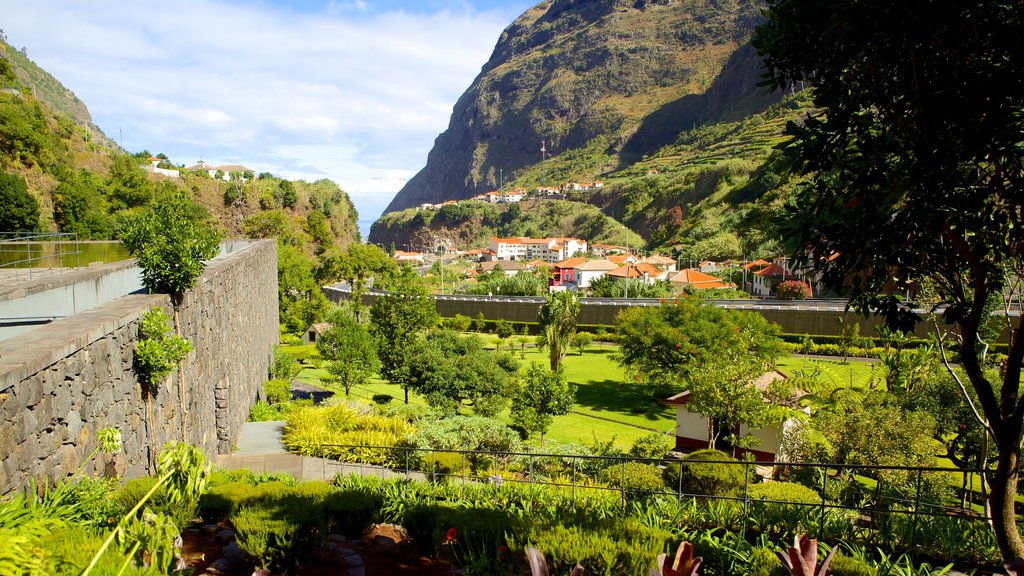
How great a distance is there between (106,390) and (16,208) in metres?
24.6

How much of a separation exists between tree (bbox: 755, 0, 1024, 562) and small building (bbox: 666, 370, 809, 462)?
11.1 meters

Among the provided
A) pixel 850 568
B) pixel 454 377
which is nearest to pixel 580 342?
pixel 454 377

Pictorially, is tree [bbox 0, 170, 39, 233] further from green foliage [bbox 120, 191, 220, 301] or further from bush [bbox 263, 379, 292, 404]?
green foliage [bbox 120, 191, 220, 301]

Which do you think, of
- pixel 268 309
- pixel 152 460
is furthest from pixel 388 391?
pixel 152 460

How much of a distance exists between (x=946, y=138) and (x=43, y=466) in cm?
661

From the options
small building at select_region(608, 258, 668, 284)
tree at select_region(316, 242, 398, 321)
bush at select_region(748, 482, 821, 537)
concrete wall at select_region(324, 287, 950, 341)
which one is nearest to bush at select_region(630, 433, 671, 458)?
bush at select_region(748, 482, 821, 537)

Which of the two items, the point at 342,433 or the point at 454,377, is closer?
the point at 342,433

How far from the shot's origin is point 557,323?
977 inches

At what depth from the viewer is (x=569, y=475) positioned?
11.9m

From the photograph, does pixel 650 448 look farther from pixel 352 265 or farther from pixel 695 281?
pixel 695 281

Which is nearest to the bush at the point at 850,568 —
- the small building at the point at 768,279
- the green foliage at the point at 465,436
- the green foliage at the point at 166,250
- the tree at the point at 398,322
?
the green foliage at the point at 166,250

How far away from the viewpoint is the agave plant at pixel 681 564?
8.99ft

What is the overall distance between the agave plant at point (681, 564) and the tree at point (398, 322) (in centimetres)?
1762

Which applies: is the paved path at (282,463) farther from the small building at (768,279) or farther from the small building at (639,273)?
the small building at (639,273)
